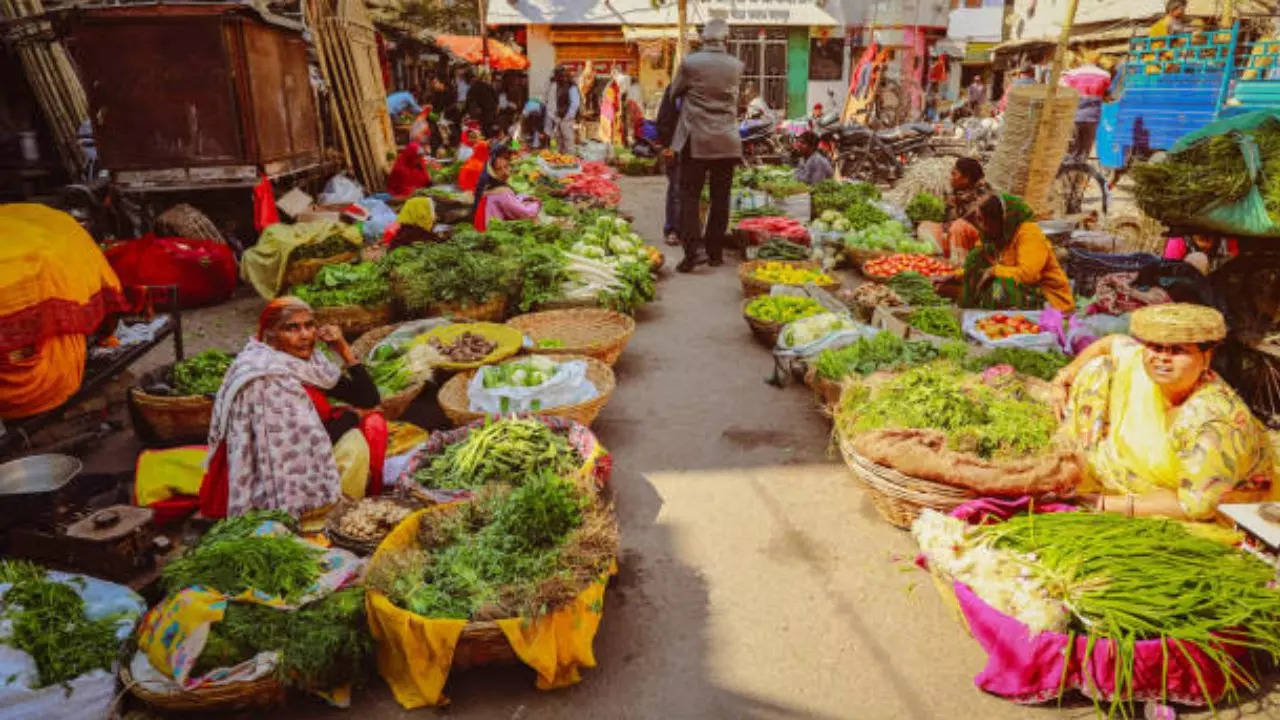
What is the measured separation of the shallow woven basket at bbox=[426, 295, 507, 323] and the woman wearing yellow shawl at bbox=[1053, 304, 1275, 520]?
4.04 metres

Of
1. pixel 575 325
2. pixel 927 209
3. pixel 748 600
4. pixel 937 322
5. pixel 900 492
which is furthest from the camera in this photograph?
pixel 927 209

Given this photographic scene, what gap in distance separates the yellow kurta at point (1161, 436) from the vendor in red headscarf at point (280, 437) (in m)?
3.24

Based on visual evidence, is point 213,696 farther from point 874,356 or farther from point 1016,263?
point 1016,263

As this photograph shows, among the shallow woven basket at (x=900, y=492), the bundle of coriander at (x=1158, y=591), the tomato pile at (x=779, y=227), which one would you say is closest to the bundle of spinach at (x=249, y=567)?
the shallow woven basket at (x=900, y=492)

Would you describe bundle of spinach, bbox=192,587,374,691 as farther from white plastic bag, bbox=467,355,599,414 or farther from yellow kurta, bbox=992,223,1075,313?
yellow kurta, bbox=992,223,1075,313

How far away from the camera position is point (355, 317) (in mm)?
6008

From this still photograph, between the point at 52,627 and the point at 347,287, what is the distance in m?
4.07

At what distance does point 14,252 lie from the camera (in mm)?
3879

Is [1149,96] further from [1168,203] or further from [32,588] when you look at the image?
[32,588]

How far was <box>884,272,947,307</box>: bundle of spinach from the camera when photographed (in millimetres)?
5992

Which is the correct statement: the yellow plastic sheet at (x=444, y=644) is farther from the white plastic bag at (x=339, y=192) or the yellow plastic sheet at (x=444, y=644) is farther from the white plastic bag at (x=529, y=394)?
the white plastic bag at (x=339, y=192)

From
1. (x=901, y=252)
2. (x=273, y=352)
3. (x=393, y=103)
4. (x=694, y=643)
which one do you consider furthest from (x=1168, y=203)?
(x=393, y=103)

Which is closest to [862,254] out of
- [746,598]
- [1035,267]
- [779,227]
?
[779,227]

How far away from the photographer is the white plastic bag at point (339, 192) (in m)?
9.59
